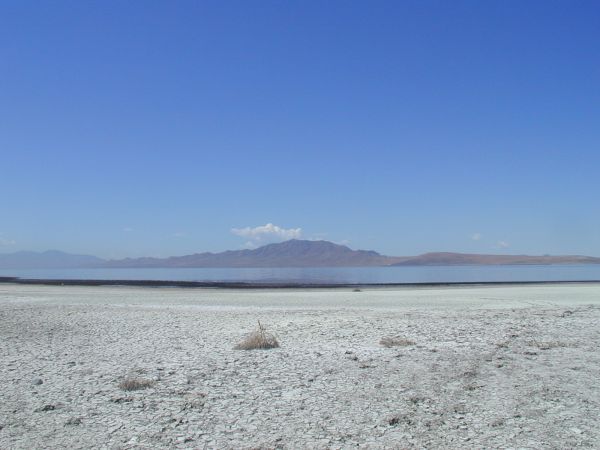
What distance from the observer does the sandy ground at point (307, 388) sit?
22.6 ft

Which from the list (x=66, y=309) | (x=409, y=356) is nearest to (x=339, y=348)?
Result: (x=409, y=356)

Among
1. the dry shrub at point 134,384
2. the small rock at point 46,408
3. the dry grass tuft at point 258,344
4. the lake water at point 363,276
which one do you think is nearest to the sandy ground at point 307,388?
the small rock at point 46,408

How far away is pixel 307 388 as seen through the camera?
30.4 feet

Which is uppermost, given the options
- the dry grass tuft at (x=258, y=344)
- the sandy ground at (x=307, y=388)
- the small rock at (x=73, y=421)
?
the dry grass tuft at (x=258, y=344)

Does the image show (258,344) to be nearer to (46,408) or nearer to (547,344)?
(46,408)

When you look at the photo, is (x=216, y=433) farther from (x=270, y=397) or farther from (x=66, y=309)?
(x=66, y=309)

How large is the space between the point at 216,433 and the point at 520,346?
883cm

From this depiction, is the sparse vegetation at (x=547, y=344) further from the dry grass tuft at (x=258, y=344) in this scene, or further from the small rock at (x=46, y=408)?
the small rock at (x=46, y=408)

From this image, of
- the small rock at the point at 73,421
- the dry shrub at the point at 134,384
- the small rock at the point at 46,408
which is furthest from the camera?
the dry shrub at the point at 134,384

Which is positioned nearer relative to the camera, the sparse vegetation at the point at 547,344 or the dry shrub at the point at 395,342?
the sparse vegetation at the point at 547,344

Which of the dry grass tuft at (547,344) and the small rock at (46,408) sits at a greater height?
the dry grass tuft at (547,344)

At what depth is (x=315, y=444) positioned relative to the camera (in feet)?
21.7

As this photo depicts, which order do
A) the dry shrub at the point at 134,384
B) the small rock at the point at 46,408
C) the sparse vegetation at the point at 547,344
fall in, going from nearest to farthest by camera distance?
the small rock at the point at 46,408 → the dry shrub at the point at 134,384 → the sparse vegetation at the point at 547,344

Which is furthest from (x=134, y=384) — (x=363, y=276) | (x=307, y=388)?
(x=363, y=276)
